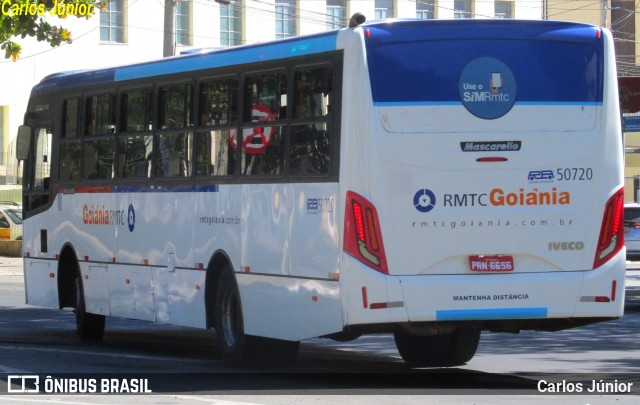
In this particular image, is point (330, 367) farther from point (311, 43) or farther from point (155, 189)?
point (311, 43)

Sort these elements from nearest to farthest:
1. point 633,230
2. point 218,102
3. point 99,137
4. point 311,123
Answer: point 311,123 → point 218,102 → point 99,137 → point 633,230

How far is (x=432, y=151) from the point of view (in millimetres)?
12023

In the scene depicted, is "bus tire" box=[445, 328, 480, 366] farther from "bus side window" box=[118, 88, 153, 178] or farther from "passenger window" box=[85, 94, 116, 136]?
"passenger window" box=[85, 94, 116, 136]

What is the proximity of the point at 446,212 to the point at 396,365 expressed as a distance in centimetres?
286

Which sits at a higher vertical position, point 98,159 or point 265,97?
point 265,97

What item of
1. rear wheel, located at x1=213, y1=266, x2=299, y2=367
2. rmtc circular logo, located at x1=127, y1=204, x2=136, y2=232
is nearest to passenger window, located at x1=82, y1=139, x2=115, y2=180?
rmtc circular logo, located at x1=127, y1=204, x2=136, y2=232

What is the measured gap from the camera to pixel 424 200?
12000mm

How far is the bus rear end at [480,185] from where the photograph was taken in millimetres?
11938

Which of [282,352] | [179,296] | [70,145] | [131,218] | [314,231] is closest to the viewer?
[314,231]

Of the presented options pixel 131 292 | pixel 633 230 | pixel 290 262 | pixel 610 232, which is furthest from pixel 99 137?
pixel 633 230

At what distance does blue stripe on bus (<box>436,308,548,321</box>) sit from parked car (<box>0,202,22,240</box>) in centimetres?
3191

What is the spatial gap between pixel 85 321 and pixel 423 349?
17.2 ft

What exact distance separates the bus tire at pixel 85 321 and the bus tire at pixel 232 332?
3.74 meters

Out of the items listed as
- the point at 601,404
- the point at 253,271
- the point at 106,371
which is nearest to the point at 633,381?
the point at 601,404
